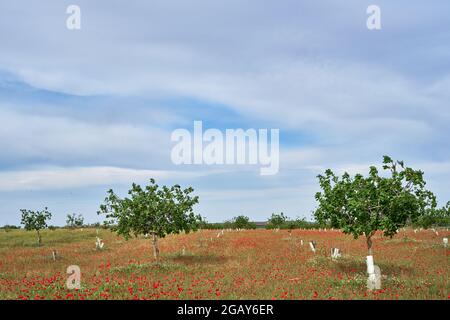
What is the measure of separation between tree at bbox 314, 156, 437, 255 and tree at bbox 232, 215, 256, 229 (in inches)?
2947

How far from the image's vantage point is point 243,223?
321ft

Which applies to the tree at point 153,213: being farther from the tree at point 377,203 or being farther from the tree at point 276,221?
the tree at point 276,221

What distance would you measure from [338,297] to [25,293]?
13.2 m

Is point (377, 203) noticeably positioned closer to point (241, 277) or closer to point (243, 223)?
point (241, 277)

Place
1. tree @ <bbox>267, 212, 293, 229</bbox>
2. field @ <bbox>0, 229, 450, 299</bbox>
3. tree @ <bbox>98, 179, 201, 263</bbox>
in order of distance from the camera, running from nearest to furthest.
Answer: field @ <bbox>0, 229, 450, 299</bbox> → tree @ <bbox>98, 179, 201, 263</bbox> → tree @ <bbox>267, 212, 293, 229</bbox>

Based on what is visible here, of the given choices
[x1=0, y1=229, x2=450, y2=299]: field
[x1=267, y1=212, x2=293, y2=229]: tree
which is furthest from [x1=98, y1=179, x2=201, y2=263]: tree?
[x1=267, y1=212, x2=293, y2=229]: tree

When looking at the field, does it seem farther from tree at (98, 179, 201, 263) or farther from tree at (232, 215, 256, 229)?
tree at (232, 215, 256, 229)

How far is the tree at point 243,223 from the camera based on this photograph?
97.6 meters

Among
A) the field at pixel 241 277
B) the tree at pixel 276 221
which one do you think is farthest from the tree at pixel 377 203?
the tree at pixel 276 221

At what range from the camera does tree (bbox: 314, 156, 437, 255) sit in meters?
22.1

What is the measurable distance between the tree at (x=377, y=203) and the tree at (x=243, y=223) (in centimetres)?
7486

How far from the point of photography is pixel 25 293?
18641 millimetres
